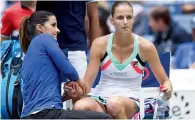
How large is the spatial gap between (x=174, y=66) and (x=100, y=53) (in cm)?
359

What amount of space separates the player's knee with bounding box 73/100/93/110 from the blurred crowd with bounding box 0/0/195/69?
1.49 metres

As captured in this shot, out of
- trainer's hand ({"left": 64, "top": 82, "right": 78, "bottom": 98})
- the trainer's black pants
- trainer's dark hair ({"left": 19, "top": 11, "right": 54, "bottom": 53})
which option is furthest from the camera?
trainer's dark hair ({"left": 19, "top": 11, "right": 54, "bottom": 53})

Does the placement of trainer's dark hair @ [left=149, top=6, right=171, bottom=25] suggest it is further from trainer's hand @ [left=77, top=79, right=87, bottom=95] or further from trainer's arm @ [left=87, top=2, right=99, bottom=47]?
trainer's hand @ [left=77, top=79, right=87, bottom=95]

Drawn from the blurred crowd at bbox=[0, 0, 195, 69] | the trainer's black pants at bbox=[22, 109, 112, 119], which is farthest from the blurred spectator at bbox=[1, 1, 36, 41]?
the trainer's black pants at bbox=[22, 109, 112, 119]

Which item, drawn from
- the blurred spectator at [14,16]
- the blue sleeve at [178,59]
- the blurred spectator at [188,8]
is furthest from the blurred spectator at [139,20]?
the blurred spectator at [14,16]

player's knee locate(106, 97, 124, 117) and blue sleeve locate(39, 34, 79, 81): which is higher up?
blue sleeve locate(39, 34, 79, 81)

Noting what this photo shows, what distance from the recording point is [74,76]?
5160 mm

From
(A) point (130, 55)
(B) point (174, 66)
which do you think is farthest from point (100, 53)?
(B) point (174, 66)

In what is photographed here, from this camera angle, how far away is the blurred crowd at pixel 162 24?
6.86 m

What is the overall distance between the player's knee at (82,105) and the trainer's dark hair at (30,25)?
0.57 metres

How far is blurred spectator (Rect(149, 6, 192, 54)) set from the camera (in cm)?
945

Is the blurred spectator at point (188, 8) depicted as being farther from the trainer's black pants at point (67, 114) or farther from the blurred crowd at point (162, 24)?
the trainer's black pants at point (67, 114)

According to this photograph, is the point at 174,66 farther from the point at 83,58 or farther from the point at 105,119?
the point at 105,119

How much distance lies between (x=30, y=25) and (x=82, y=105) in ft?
2.31
